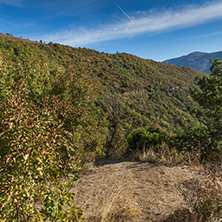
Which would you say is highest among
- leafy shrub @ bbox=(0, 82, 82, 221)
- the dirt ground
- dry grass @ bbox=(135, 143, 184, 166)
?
leafy shrub @ bbox=(0, 82, 82, 221)

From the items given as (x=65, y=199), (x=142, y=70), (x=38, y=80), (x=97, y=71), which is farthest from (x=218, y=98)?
(x=142, y=70)

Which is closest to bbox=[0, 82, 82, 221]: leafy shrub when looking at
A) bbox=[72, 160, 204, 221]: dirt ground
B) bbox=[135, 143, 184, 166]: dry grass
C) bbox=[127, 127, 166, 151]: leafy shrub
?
bbox=[72, 160, 204, 221]: dirt ground

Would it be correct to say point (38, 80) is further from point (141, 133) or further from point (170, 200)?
point (170, 200)

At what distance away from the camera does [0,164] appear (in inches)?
59.2

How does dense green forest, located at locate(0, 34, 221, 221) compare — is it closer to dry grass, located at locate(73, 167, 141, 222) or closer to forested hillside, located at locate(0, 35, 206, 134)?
dry grass, located at locate(73, 167, 141, 222)

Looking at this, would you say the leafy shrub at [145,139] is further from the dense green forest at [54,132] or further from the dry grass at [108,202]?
the dry grass at [108,202]

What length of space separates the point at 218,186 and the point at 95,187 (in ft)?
8.68

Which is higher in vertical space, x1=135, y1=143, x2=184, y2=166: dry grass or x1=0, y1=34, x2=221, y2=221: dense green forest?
x1=0, y1=34, x2=221, y2=221: dense green forest

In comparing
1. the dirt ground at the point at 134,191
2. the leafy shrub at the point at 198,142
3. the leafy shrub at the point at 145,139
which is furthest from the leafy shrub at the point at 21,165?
the leafy shrub at the point at 198,142

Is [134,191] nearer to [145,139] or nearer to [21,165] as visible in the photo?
[21,165]

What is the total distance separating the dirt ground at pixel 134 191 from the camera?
2717 millimetres

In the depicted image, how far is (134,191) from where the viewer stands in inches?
140

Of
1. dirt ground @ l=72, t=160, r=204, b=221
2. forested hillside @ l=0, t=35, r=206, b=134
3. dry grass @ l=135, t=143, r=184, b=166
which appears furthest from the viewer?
forested hillside @ l=0, t=35, r=206, b=134

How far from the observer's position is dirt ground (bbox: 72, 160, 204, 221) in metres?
2.72
